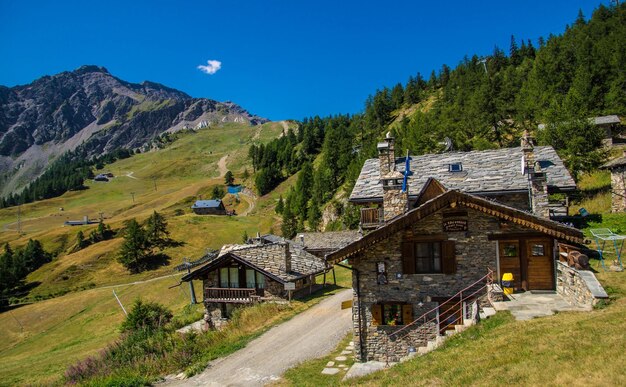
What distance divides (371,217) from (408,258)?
11901 millimetres

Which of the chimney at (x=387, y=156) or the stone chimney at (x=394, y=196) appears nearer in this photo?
the stone chimney at (x=394, y=196)

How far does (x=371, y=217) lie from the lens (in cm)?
3048

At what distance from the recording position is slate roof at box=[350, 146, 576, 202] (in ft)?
87.7

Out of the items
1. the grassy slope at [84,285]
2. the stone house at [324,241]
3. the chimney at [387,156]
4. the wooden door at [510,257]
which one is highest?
the chimney at [387,156]

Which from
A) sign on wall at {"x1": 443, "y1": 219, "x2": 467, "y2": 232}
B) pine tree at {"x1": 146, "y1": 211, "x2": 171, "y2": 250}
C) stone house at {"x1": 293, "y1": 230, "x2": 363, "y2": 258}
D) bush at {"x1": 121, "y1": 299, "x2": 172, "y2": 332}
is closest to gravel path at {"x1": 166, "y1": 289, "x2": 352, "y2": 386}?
sign on wall at {"x1": 443, "y1": 219, "x2": 467, "y2": 232}

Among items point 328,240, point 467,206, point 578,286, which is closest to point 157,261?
point 328,240

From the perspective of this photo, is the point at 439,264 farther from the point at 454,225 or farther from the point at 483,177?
the point at 483,177

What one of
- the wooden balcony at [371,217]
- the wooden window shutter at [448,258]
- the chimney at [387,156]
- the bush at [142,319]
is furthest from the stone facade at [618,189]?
the bush at [142,319]

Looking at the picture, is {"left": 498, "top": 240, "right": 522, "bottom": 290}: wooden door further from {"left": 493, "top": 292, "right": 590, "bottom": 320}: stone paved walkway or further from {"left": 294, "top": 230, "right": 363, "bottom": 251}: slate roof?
{"left": 294, "top": 230, "right": 363, "bottom": 251}: slate roof

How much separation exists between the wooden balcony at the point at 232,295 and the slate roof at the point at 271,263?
201cm

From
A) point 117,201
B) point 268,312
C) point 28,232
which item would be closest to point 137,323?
point 268,312

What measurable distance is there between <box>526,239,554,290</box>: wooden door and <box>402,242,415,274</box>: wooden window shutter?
490 cm

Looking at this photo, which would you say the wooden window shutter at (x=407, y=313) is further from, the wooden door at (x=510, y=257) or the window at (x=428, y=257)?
the wooden door at (x=510, y=257)

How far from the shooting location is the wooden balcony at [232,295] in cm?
3544
